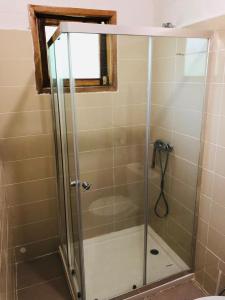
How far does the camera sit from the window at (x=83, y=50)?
184 cm

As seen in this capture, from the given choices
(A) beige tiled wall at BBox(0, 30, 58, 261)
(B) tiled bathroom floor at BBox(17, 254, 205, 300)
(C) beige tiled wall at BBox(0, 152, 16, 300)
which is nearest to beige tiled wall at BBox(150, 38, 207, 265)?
(B) tiled bathroom floor at BBox(17, 254, 205, 300)


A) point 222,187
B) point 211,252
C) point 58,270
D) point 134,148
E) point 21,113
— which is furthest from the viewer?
point 134,148

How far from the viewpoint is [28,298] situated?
1.88 meters

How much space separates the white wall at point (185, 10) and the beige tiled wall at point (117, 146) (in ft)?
1.22

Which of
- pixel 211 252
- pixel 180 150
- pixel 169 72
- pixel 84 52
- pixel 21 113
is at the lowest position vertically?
pixel 211 252

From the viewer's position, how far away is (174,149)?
2.07 m

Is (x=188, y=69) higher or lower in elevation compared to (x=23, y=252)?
higher

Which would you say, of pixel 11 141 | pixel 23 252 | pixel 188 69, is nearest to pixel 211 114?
pixel 188 69

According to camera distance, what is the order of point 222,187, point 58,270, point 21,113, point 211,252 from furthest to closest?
1. point 58,270
2. point 21,113
3. point 211,252
4. point 222,187

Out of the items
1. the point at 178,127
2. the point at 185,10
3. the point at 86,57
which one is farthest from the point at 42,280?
the point at 185,10

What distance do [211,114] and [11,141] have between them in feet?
4.93

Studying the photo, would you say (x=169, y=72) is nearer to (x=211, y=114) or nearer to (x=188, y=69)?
(x=188, y=69)

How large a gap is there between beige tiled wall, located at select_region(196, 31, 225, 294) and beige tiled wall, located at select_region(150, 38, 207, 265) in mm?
95

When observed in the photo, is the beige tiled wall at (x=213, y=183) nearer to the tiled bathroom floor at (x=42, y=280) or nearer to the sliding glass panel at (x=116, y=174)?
the sliding glass panel at (x=116, y=174)
